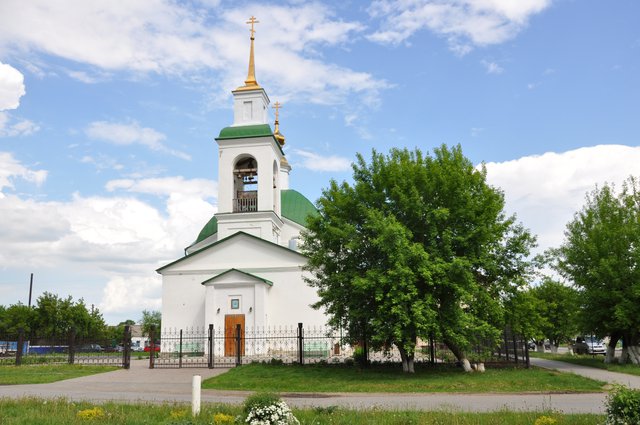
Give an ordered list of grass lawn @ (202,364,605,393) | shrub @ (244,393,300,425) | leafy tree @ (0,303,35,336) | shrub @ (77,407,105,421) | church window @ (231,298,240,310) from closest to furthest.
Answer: shrub @ (244,393,300,425) → shrub @ (77,407,105,421) → grass lawn @ (202,364,605,393) → church window @ (231,298,240,310) → leafy tree @ (0,303,35,336)

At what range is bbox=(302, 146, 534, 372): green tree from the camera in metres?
17.2

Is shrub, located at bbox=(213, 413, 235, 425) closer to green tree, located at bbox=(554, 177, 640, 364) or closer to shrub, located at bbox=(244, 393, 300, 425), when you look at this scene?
shrub, located at bbox=(244, 393, 300, 425)

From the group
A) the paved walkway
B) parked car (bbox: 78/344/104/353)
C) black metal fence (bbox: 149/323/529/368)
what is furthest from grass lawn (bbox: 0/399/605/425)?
parked car (bbox: 78/344/104/353)

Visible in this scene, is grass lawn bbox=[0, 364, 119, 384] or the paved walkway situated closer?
the paved walkway

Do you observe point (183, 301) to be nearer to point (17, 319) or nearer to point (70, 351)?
point (70, 351)

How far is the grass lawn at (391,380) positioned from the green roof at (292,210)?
2401cm

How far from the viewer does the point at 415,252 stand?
1700 cm

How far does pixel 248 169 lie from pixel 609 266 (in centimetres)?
2223

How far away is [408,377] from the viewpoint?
1777 centimetres

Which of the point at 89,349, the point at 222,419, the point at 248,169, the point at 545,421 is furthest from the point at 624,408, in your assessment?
the point at 89,349

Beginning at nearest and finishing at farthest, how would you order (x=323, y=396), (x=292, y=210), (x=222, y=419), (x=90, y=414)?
(x=222, y=419), (x=90, y=414), (x=323, y=396), (x=292, y=210)

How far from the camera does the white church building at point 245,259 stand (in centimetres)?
3123

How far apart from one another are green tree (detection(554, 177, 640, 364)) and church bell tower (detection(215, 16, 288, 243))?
17.9 m

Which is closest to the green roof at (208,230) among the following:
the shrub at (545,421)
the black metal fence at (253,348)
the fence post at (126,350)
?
the black metal fence at (253,348)
